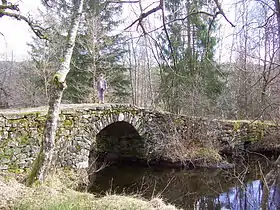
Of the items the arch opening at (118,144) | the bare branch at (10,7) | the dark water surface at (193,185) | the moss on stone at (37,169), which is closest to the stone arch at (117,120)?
the arch opening at (118,144)

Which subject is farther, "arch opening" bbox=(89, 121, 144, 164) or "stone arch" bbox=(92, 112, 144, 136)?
"arch opening" bbox=(89, 121, 144, 164)

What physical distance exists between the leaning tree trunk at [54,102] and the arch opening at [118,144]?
20.4 feet

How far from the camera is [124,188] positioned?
8.33 m

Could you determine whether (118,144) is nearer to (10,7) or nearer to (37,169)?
(10,7)

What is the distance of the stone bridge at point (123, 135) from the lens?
6.93m

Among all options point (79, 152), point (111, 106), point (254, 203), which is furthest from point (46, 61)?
point (254, 203)

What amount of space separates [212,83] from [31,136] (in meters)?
9.08

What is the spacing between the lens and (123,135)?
12.0 meters

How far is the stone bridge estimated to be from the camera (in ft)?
22.7

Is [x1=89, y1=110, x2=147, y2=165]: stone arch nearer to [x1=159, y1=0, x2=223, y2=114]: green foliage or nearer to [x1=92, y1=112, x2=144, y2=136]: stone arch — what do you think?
[x1=92, y1=112, x2=144, y2=136]: stone arch

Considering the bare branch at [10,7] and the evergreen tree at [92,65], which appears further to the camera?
the evergreen tree at [92,65]

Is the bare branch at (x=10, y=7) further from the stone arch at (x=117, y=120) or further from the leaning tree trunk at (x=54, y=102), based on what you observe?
the stone arch at (x=117, y=120)

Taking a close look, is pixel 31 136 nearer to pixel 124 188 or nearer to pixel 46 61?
pixel 124 188

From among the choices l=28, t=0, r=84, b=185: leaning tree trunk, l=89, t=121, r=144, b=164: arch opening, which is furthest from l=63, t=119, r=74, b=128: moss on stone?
l=89, t=121, r=144, b=164: arch opening
